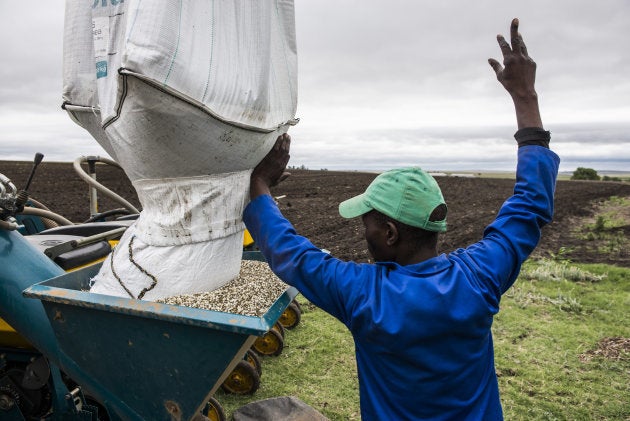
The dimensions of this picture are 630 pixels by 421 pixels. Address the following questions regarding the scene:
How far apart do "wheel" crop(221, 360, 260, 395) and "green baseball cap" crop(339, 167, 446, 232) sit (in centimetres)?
200

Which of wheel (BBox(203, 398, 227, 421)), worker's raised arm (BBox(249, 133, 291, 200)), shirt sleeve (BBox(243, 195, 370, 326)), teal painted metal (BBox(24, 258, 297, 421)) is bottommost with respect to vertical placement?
wheel (BBox(203, 398, 227, 421))

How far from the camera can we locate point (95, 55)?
78.1 inches

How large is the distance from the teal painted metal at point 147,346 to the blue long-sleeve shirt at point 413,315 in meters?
0.27

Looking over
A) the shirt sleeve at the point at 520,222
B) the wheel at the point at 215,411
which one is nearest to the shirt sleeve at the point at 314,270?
the shirt sleeve at the point at 520,222

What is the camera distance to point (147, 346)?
1818 millimetres

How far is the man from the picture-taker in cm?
155

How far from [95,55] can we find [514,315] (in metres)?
4.69

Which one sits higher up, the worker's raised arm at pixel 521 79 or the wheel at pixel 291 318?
the worker's raised arm at pixel 521 79

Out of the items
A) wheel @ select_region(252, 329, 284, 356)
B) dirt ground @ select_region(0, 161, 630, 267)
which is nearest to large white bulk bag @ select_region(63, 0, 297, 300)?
wheel @ select_region(252, 329, 284, 356)

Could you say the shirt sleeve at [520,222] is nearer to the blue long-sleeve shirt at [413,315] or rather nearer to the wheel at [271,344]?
the blue long-sleeve shirt at [413,315]

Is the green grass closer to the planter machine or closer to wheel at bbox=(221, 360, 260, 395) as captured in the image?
wheel at bbox=(221, 360, 260, 395)

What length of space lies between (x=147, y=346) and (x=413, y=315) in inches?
39.7

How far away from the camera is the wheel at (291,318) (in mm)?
4578

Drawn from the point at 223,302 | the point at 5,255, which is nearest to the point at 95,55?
the point at 5,255
